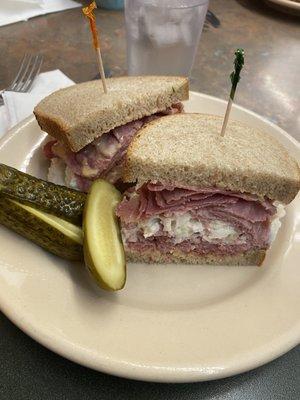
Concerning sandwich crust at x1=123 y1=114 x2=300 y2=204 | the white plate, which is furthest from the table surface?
sandwich crust at x1=123 y1=114 x2=300 y2=204

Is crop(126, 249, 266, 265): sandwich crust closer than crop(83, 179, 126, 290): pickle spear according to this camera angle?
No

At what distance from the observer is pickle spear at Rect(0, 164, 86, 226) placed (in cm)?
111

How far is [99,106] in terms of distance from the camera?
1330 mm

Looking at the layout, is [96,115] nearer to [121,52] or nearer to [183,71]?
[183,71]

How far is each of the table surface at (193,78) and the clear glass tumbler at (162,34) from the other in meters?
0.24

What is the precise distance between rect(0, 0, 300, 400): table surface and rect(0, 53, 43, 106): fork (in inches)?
3.7

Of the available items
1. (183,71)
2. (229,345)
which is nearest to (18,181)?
(229,345)

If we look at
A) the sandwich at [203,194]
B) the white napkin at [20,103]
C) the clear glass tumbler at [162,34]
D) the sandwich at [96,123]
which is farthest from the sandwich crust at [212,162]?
the clear glass tumbler at [162,34]

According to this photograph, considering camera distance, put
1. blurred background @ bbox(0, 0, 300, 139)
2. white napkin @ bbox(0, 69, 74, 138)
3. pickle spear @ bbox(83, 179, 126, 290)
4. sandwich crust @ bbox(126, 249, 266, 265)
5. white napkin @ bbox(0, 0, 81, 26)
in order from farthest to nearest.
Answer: white napkin @ bbox(0, 0, 81, 26), blurred background @ bbox(0, 0, 300, 139), white napkin @ bbox(0, 69, 74, 138), sandwich crust @ bbox(126, 249, 266, 265), pickle spear @ bbox(83, 179, 126, 290)

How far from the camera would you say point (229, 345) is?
938mm

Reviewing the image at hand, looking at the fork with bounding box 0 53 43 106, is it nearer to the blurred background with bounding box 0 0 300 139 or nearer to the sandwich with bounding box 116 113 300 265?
the blurred background with bounding box 0 0 300 139

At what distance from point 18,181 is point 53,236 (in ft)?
0.60

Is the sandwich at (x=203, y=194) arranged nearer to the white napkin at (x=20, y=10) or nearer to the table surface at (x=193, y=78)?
the table surface at (x=193, y=78)

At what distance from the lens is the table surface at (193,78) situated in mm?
988
